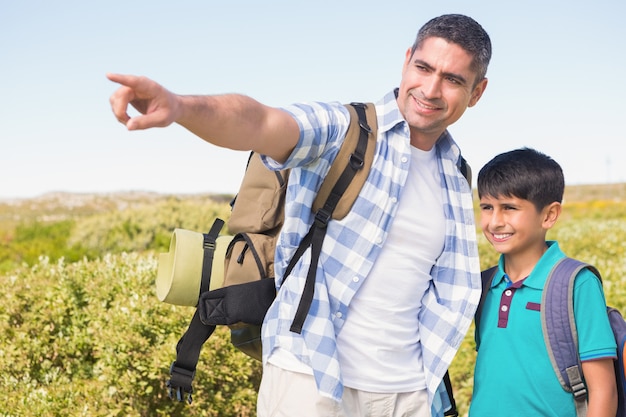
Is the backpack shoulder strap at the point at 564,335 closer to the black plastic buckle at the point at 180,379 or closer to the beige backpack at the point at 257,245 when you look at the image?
the beige backpack at the point at 257,245

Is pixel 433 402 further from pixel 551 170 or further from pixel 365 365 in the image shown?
pixel 551 170

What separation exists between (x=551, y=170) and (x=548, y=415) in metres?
0.93

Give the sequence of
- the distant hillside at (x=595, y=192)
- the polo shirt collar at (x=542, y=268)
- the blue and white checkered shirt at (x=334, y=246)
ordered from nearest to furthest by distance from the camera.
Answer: the blue and white checkered shirt at (x=334, y=246) < the polo shirt collar at (x=542, y=268) < the distant hillside at (x=595, y=192)

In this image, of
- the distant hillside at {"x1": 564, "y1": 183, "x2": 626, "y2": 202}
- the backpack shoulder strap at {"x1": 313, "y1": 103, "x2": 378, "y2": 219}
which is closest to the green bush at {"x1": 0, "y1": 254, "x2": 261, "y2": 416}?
the backpack shoulder strap at {"x1": 313, "y1": 103, "x2": 378, "y2": 219}

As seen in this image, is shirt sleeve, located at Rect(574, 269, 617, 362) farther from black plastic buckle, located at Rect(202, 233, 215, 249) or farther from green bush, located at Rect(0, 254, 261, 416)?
green bush, located at Rect(0, 254, 261, 416)

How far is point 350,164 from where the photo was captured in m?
2.09

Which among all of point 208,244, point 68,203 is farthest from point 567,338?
point 68,203

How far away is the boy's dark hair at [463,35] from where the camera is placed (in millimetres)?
2279

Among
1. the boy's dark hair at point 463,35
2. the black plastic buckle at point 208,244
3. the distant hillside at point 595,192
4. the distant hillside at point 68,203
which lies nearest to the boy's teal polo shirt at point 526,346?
the boy's dark hair at point 463,35

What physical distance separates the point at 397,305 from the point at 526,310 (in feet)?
1.74

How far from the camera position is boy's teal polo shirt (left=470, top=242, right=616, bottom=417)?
227 centimetres

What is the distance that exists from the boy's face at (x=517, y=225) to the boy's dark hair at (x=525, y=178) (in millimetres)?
28

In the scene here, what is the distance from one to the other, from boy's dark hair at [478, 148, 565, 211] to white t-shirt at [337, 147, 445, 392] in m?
0.34

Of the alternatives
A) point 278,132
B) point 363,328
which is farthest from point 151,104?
point 363,328
